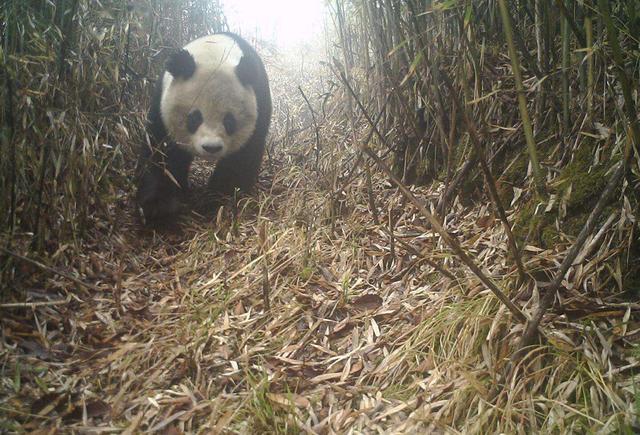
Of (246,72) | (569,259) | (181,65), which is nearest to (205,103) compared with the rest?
(181,65)

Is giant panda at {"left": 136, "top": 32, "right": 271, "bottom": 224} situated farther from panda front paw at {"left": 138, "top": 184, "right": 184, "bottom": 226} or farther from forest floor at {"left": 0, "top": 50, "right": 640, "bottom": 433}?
forest floor at {"left": 0, "top": 50, "right": 640, "bottom": 433}

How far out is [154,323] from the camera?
2.26m

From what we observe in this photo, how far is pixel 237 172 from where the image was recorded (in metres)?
3.70

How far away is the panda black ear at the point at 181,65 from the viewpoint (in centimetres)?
342

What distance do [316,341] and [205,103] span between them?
201 cm

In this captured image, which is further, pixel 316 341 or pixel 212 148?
pixel 212 148

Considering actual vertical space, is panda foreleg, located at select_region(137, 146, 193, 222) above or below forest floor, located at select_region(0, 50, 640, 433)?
above

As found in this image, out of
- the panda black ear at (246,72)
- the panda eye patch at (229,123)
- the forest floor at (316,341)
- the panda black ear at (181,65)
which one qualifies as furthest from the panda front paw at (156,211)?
the panda black ear at (246,72)

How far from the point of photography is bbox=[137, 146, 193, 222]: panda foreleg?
3271mm

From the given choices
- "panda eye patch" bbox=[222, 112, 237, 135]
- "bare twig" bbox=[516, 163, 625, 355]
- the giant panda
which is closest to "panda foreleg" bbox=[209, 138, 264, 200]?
the giant panda

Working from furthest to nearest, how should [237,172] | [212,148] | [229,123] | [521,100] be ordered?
1. [237,172]
2. [229,123]
3. [212,148]
4. [521,100]

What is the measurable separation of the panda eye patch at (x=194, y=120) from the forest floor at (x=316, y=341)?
88cm

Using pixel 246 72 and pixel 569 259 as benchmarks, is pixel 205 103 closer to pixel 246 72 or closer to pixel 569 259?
pixel 246 72

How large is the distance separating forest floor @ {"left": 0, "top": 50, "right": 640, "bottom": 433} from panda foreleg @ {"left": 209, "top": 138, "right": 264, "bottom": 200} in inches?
34.7
